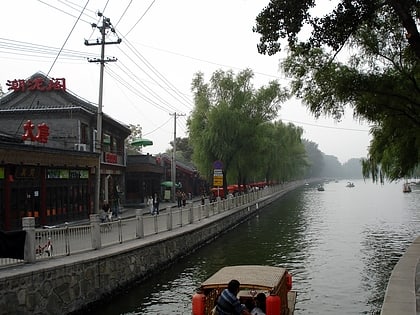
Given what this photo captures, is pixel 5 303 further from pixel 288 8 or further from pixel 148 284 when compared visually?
pixel 288 8

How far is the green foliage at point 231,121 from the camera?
3644 centimetres

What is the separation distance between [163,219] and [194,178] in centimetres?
4098

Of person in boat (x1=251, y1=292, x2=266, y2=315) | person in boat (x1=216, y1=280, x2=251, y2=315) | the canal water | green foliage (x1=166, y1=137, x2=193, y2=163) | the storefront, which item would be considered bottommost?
the canal water

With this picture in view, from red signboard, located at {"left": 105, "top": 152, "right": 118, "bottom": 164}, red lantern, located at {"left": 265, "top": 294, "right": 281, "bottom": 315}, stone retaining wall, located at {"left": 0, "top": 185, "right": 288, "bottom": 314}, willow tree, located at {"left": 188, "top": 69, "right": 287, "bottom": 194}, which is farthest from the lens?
willow tree, located at {"left": 188, "top": 69, "right": 287, "bottom": 194}

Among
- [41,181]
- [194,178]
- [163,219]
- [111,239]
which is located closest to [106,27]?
[41,181]

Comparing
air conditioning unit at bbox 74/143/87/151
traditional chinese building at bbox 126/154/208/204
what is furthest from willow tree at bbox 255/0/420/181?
traditional chinese building at bbox 126/154/208/204

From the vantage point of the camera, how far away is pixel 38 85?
30.0 m

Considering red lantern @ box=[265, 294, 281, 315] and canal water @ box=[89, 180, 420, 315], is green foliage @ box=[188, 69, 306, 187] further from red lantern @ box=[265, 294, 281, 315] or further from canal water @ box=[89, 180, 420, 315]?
red lantern @ box=[265, 294, 281, 315]

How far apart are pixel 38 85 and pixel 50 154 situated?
28.3 feet

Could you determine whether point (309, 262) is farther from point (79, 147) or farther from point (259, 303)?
point (79, 147)

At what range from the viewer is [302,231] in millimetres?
30484

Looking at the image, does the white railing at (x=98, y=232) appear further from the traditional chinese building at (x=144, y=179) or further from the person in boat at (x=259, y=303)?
the traditional chinese building at (x=144, y=179)

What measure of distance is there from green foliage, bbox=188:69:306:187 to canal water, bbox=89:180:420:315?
18.9 feet

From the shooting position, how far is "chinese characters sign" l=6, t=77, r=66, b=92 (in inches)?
1179
